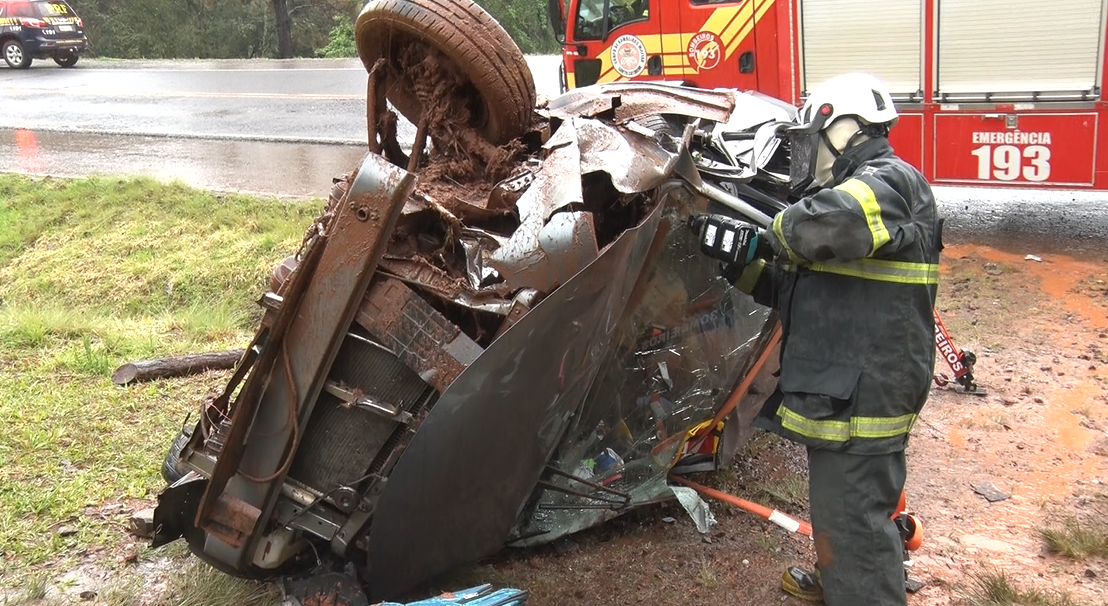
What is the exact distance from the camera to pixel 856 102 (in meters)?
2.62

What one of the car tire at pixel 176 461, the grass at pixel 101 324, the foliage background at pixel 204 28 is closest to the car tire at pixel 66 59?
the foliage background at pixel 204 28

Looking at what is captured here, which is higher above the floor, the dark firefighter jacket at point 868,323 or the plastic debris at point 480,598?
the dark firefighter jacket at point 868,323

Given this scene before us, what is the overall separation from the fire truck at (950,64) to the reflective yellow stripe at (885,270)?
473cm

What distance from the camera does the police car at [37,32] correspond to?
18.3 metres

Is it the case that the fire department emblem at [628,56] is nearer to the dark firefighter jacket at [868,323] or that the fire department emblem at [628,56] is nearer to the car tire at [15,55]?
the dark firefighter jacket at [868,323]

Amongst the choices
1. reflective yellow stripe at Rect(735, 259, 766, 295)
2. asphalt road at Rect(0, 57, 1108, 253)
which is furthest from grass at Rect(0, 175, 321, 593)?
reflective yellow stripe at Rect(735, 259, 766, 295)

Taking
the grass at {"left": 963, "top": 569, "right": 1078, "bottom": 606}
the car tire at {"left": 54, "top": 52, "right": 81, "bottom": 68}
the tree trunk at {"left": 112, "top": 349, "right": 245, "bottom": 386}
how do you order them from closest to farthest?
the grass at {"left": 963, "top": 569, "right": 1078, "bottom": 606}, the tree trunk at {"left": 112, "top": 349, "right": 245, "bottom": 386}, the car tire at {"left": 54, "top": 52, "right": 81, "bottom": 68}

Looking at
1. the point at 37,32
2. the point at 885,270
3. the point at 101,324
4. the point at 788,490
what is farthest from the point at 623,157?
the point at 37,32

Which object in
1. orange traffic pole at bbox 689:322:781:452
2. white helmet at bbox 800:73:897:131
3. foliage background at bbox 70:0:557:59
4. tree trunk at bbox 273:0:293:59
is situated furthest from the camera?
foliage background at bbox 70:0:557:59

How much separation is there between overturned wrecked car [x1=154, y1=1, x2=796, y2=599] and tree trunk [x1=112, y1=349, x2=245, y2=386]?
5.59 ft

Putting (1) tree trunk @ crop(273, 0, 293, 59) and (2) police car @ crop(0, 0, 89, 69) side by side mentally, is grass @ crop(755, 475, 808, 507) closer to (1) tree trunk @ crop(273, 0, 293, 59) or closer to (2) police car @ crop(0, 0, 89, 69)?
(2) police car @ crop(0, 0, 89, 69)

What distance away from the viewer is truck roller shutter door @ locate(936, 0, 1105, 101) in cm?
627

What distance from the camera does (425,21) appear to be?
115 inches

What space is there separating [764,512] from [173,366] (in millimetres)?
2996
